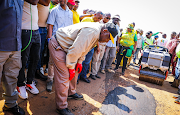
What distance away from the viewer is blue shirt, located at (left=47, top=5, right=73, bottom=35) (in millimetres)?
2811

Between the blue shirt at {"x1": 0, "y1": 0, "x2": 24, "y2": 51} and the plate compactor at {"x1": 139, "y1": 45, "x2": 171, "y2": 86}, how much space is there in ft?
14.2

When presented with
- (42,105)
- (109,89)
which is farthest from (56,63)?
(109,89)

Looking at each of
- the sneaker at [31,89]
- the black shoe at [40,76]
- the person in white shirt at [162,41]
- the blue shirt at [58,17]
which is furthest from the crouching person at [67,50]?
the person in white shirt at [162,41]

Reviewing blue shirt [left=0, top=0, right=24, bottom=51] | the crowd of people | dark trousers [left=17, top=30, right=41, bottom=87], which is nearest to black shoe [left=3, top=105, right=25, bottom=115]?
the crowd of people

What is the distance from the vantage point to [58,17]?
287 cm

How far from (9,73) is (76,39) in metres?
1.11

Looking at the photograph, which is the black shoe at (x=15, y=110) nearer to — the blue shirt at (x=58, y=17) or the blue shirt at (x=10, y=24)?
the blue shirt at (x=10, y=24)

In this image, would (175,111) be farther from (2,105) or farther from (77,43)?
(2,105)

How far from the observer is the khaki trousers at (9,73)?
1660mm

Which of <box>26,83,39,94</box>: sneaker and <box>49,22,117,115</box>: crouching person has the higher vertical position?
<box>49,22,117,115</box>: crouching person

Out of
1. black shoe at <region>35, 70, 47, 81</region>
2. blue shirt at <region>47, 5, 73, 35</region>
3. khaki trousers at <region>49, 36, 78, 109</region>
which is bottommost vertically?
black shoe at <region>35, 70, 47, 81</region>

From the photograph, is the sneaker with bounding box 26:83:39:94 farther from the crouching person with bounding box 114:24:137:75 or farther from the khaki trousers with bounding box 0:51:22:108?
the crouching person with bounding box 114:24:137:75

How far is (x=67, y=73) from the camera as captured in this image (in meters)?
2.05

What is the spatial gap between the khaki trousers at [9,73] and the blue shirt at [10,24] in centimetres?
12
